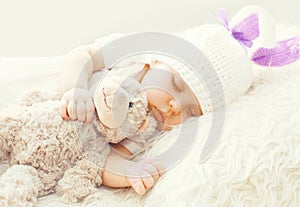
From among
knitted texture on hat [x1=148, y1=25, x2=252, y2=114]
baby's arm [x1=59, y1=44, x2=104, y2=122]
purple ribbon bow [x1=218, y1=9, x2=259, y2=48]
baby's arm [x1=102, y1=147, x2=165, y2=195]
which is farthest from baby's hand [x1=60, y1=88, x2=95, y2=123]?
purple ribbon bow [x1=218, y1=9, x2=259, y2=48]

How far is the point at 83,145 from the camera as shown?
962 millimetres

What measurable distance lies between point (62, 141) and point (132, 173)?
0.15 m

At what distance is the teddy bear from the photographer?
2.95 ft

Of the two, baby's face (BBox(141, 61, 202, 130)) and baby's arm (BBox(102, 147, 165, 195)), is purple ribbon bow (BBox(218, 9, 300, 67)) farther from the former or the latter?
baby's arm (BBox(102, 147, 165, 195))

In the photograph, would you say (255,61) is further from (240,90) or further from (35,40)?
(35,40)

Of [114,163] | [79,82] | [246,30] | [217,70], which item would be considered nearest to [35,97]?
[79,82]

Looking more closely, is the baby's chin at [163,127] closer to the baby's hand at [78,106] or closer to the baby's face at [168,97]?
the baby's face at [168,97]

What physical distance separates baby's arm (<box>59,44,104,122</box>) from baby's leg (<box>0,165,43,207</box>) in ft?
0.42

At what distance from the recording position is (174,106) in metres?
1.07

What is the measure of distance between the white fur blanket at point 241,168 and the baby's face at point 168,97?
53 mm

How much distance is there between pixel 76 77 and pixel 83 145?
16 centimetres

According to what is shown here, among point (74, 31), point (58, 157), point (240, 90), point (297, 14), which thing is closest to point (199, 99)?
point (240, 90)

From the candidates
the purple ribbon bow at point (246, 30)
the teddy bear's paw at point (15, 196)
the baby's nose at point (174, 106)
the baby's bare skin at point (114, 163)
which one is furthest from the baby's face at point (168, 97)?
the teddy bear's paw at point (15, 196)

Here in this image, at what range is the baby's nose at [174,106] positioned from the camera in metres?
1.07
